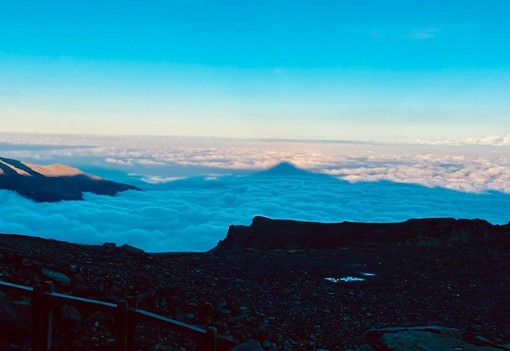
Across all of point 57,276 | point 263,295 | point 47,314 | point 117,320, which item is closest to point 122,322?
point 117,320

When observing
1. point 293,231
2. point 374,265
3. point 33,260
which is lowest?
point 293,231

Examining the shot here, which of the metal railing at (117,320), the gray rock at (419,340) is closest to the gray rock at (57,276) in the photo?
the metal railing at (117,320)

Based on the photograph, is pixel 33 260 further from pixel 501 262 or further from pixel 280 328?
pixel 501 262

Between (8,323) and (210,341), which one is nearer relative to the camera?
(210,341)

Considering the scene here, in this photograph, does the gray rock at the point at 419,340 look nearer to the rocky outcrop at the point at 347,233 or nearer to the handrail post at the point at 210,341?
the handrail post at the point at 210,341

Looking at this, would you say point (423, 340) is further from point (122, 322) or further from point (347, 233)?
point (347, 233)

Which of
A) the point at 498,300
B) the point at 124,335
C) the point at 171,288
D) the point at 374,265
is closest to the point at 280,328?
the point at 171,288

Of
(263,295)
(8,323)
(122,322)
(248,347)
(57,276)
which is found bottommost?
(263,295)

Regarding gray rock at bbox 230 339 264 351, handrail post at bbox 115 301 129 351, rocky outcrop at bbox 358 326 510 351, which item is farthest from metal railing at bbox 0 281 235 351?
rocky outcrop at bbox 358 326 510 351
